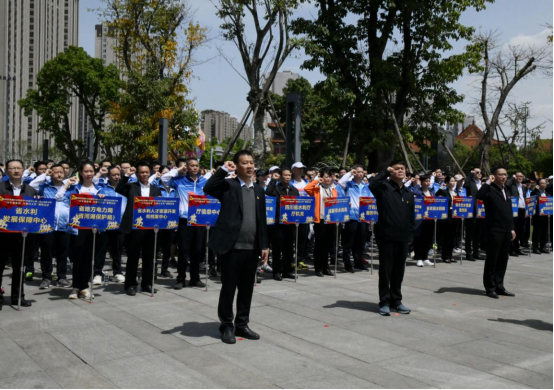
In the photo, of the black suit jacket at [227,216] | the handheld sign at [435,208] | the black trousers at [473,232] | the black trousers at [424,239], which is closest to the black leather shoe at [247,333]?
the black suit jacket at [227,216]

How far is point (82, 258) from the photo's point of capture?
8969mm

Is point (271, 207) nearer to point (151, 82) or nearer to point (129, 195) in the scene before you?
point (129, 195)

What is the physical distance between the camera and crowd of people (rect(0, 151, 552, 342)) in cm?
685

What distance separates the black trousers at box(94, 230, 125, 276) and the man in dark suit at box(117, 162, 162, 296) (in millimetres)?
557

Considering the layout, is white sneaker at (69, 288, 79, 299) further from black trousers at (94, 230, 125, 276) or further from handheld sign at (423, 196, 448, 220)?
handheld sign at (423, 196, 448, 220)

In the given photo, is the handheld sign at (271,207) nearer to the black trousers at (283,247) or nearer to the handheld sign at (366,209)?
the black trousers at (283,247)

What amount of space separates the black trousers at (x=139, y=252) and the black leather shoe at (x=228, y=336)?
305 centimetres

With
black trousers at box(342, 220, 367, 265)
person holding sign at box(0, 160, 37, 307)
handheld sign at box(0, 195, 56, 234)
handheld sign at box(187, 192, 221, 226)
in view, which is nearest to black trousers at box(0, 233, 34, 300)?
person holding sign at box(0, 160, 37, 307)

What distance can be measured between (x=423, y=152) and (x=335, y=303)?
1458 cm

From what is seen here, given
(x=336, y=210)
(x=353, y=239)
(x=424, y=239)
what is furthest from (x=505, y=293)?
(x=424, y=239)

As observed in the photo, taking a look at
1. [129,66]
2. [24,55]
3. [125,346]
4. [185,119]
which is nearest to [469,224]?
[125,346]

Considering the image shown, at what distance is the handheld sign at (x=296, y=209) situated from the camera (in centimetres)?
1116

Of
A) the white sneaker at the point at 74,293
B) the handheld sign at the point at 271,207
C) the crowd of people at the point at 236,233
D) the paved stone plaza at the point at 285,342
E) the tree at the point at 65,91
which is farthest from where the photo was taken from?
the tree at the point at 65,91

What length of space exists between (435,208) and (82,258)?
8.01 m
